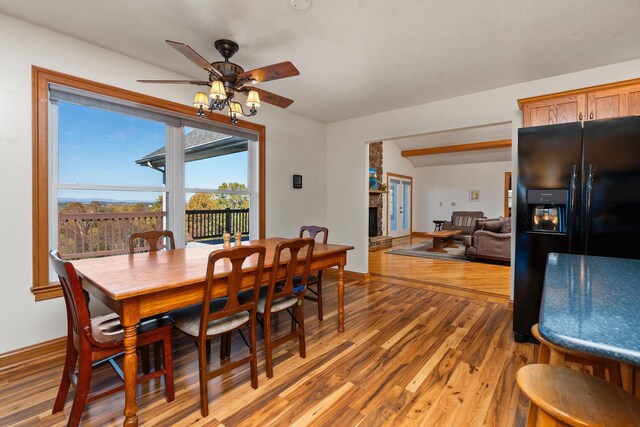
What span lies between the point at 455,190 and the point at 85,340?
10.5 metres

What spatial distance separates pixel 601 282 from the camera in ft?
3.97

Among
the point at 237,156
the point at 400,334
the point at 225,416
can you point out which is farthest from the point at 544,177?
the point at 237,156

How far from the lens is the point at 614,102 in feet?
8.41

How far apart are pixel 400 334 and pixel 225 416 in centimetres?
165

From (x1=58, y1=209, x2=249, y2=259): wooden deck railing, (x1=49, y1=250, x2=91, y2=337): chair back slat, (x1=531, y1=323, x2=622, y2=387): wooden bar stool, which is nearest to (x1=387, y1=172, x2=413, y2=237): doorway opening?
(x1=58, y1=209, x2=249, y2=259): wooden deck railing

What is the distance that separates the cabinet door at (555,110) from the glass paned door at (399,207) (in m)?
6.23

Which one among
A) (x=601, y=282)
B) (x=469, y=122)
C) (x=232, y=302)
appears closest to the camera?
(x=601, y=282)

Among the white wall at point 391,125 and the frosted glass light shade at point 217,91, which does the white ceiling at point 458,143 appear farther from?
the frosted glass light shade at point 217,91

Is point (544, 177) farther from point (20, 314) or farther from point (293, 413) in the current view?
point (20, 314)

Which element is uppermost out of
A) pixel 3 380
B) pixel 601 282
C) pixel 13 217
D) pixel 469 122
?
pixel 469 122

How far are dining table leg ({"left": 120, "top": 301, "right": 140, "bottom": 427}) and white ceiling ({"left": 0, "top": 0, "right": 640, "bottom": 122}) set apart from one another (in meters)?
1.99

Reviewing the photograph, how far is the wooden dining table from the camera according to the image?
1486mm

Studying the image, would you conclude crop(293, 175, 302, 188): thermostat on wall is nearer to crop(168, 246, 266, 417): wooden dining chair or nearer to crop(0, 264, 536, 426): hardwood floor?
crop(0, 264, 536, 426): hardwood floor

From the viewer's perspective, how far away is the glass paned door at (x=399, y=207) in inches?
373
